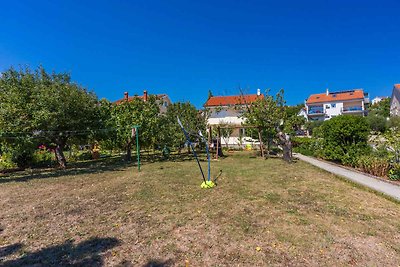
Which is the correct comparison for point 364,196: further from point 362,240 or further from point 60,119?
point 60,119

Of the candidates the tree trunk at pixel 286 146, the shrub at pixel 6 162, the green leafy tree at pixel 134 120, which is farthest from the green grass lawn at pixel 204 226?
the shrub at pixel 6 162

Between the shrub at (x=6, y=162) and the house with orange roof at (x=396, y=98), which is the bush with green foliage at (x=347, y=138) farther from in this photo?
the house with orange roof at (x=396, y=98)

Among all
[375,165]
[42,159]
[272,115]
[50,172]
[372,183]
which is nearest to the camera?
[372,183]

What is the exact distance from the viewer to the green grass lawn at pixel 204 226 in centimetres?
366

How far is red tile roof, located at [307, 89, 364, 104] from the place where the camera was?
55.3 meters

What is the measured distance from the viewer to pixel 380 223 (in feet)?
15.5

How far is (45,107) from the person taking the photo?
12.4 meters

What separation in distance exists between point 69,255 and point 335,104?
210 ft

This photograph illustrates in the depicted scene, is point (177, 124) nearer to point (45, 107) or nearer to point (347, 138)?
point (45, 107)

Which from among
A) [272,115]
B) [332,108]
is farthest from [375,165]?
[332,108]

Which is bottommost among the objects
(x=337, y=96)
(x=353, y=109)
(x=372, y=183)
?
(x=372, y=183)

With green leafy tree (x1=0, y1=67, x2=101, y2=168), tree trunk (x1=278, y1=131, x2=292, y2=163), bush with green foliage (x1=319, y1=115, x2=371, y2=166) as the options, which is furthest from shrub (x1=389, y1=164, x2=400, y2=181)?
green leafy tree (x1=0, y1=67, x2=101, y2=168)

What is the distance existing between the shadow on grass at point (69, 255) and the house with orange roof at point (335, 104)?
59.1m

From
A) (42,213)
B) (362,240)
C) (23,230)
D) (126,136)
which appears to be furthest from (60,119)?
(362,240)
